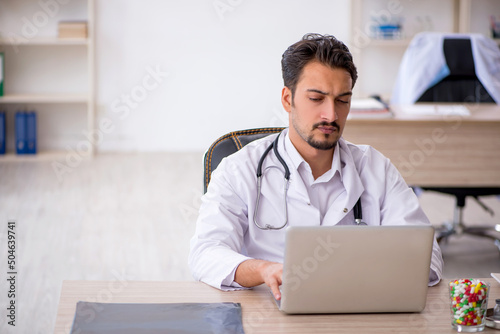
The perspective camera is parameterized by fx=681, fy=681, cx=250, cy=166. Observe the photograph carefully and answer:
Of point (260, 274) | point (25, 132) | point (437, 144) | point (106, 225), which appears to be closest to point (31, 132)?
point (25, 132)

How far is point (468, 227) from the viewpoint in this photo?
4.09 meters

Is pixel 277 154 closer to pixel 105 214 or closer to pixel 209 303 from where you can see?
pixel 209 303

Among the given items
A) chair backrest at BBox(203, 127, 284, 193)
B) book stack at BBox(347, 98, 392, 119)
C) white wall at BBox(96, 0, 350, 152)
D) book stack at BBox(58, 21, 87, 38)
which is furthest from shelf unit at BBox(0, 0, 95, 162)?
chair backrest at BBox(203, 127, 284, 193)

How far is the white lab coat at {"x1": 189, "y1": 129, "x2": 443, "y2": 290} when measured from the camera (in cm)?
171

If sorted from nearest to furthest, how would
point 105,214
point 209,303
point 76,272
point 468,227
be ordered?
1. point 209,303
2. point 76,272
3. point 468,227
4. point 105,214

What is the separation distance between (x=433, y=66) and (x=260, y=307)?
3.11 metres

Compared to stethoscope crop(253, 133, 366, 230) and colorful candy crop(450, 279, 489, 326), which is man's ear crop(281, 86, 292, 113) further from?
colorful candy crop(450, 279, 489, 326)

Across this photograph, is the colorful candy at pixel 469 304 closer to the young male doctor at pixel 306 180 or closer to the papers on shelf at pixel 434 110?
the young male doctor at pixel 306 180

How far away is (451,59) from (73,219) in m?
2.54

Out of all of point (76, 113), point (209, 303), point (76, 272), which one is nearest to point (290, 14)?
point (76, 113)

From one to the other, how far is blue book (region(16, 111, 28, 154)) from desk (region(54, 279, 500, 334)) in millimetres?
4703

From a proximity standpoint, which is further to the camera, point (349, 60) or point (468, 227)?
point (468, 227)

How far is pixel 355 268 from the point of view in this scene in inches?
50.6

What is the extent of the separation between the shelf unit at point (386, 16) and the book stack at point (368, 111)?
2.57 meters
